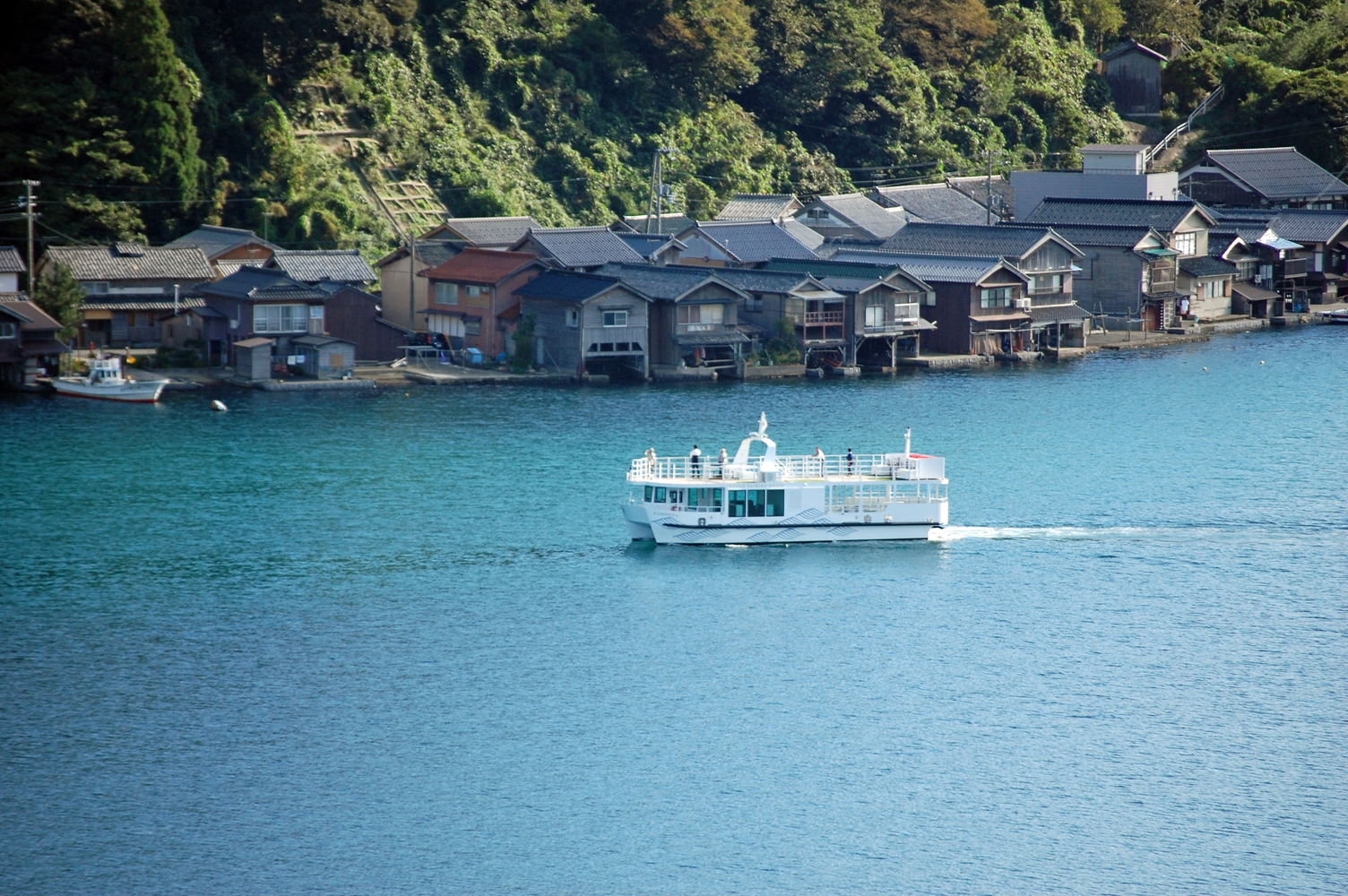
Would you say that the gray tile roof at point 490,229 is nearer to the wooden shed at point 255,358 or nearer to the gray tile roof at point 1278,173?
the wooden shed at point 255,358

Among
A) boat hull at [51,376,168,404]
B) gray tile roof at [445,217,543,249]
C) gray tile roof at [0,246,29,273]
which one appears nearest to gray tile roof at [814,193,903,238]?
gray tile roof at [445,217,543,249]

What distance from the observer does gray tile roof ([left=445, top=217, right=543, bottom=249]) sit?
6078 centimetres

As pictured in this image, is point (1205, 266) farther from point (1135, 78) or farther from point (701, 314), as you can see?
point (1135, 78)

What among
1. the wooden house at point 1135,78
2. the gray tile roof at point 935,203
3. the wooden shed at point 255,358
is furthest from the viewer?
the wooden house at point 1135,78

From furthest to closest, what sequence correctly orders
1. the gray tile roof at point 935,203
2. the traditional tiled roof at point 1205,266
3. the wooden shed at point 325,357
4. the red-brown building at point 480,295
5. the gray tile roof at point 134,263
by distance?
the gray tile roof at point 935,203 → the traditional tiled roof at point 1205,266 → the red-brown building at point 480,295 → the gray tile roof at point 134,263 → the wooden shed at point 325,357

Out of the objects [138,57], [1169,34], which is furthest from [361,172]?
[1169,34]

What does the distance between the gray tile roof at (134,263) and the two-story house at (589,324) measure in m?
11.1

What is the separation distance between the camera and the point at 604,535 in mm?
34375

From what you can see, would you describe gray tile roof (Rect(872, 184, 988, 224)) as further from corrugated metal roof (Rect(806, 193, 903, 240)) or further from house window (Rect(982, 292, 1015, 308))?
house window (Rect(982, 292, 1015, 308))

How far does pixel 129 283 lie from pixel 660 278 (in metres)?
17.8

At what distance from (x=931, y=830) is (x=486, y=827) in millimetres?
6283

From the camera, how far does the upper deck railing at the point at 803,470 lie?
3366 cm

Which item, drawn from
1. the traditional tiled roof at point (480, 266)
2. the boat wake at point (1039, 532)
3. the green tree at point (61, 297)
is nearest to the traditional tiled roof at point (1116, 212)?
the traditional tiled roof at point (480, 266)

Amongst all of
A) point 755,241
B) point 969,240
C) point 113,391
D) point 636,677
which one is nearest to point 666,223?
point 755,241
